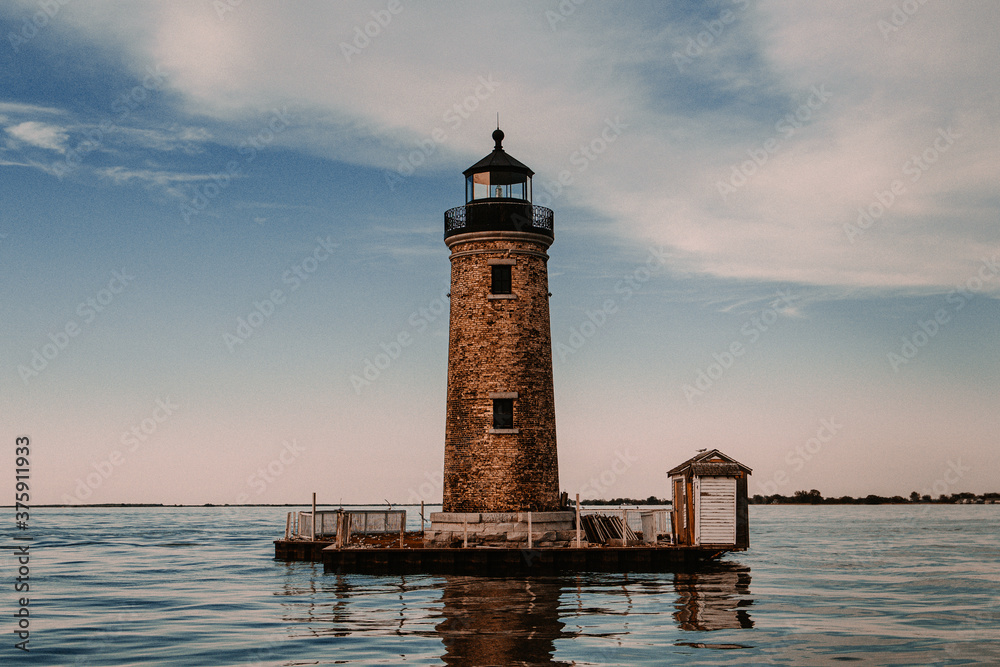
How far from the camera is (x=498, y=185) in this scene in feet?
115

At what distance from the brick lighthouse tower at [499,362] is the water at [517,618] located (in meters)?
3.13

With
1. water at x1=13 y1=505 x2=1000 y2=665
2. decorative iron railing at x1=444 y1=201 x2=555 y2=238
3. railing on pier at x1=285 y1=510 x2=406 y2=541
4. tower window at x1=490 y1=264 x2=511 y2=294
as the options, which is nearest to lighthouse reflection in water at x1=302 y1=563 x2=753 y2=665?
water at x1=13 y1=505 x2=1000 y2=665

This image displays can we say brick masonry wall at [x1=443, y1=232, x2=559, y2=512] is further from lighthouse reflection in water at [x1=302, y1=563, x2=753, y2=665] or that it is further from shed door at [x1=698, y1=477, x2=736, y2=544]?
shed door at [x1=698, y1=477, x2=736, y2=544]

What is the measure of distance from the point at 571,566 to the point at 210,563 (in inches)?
906

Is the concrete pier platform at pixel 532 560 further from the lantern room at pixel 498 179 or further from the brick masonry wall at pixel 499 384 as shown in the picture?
the lantern room at pixel 498 179

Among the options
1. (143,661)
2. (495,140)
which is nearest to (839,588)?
(495,140)

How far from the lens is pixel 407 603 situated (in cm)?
2617

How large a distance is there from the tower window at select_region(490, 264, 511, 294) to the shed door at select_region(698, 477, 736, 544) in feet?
31.6

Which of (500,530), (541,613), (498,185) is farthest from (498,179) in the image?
(541,613)

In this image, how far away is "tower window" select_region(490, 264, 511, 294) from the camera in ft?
113

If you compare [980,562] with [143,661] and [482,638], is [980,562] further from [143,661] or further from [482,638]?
[143,661]

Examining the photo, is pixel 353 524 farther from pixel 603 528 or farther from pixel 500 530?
pixel 603 528

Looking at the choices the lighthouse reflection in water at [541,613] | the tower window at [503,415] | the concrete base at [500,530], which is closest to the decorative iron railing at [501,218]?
the tower window at [503,415]

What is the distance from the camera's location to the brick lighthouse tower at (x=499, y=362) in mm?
33656
